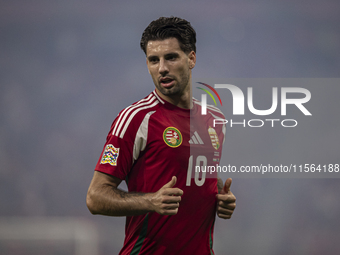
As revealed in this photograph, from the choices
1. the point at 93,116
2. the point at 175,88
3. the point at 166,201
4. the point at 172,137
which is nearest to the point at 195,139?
the point at 172,137

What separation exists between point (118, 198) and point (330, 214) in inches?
88.9

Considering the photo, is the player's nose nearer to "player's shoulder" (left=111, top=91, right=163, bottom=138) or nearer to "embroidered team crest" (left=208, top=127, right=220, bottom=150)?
"player's shoulder" (left=111, top=91, right=163, bottom=138)

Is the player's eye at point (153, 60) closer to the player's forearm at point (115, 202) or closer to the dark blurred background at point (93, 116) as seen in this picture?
the player's forearm at point (115, 202)

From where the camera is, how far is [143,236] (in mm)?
1299

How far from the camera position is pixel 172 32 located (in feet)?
4.56

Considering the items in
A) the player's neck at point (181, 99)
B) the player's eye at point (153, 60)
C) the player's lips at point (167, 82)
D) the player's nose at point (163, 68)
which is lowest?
the player's neck at point (181, 99)

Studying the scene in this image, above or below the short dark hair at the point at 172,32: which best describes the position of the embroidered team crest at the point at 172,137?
below

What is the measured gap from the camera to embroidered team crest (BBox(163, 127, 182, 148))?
1.30 metres

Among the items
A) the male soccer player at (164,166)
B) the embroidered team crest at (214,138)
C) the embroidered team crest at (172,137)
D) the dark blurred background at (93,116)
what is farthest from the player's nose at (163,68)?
the dark blurred background at (93,116)

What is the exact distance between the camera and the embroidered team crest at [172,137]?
1304 millimetres

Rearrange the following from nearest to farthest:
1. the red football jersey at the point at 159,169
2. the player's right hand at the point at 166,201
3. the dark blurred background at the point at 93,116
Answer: the player's right hand at the point at 166,201 < the red football jersey at the point at 159,169 < the dark blurred background at the point at 93,116

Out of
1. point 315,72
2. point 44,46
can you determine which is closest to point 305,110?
point 315,72

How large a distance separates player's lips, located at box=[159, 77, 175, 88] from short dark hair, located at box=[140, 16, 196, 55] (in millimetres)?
148

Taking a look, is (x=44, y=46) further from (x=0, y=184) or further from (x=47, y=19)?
(x=0, y=184)
